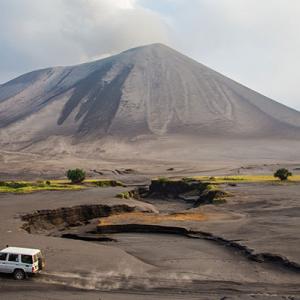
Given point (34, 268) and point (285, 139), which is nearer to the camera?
point (34, 268)

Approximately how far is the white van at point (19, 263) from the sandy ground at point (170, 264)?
15.1 inches

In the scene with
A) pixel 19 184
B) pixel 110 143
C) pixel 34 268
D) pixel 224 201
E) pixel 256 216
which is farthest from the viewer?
pixel 110 143

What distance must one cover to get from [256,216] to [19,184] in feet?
132

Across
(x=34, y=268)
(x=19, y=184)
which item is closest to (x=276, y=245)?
(x=34, y=268)

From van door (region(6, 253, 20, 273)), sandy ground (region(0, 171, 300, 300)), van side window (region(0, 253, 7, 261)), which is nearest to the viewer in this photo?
sandy ground (region(0, 171, 300, 300))

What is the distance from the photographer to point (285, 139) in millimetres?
177625

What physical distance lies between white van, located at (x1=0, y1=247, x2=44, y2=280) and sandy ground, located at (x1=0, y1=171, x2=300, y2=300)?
38 centimetres

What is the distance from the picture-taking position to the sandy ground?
69.5 feet

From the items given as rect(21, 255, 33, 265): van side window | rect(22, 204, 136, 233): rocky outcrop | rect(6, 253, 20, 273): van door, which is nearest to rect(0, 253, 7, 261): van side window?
rect(6, 253, 20, 273): van door

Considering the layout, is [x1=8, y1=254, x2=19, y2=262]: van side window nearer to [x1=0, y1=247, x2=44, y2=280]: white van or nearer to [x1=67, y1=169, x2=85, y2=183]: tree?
[x1=0, y1=247, x2=44, y2=280]: white van

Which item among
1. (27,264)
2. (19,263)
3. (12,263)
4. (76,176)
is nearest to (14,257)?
(12,263)

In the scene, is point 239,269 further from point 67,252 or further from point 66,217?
point 66,217

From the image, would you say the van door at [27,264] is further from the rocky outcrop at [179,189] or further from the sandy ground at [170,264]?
the rocky outcrop at [179,189]

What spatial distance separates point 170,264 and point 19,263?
7.65 metres
